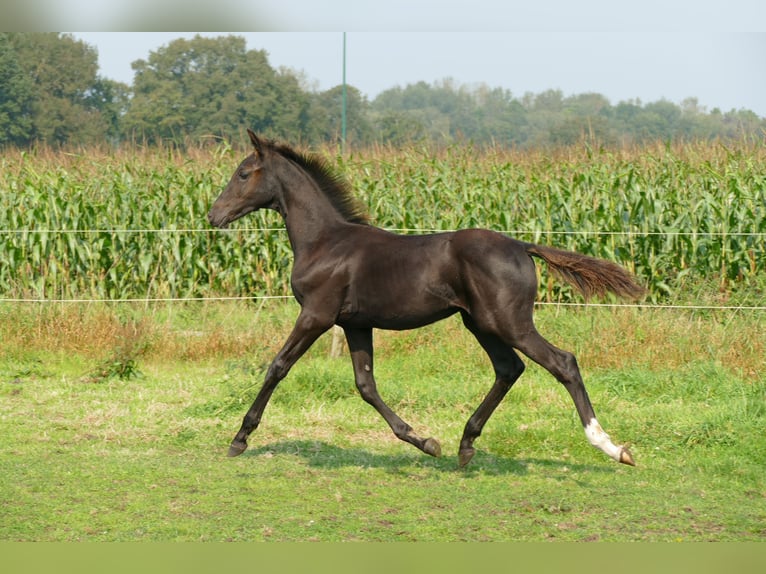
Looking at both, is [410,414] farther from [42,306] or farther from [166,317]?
[42,306]

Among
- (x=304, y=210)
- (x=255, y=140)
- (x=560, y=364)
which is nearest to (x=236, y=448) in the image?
(x=304, y=210)

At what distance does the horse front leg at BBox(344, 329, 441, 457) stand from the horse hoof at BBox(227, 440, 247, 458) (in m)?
0.94

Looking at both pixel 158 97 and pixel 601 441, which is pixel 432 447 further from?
pixel 158 97

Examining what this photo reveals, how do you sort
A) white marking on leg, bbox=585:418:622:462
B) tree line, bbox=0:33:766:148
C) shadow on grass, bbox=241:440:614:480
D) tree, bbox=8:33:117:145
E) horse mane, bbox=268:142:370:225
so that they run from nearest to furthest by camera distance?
white marking on leg, bbox=585:418:622:462 → shadow on grass, bbox=241:440:614:480 → horse mane, bbox=268:142:370:225 → tree line, bbox=0:33:766:148 → tree, bbox=8:33:117:145

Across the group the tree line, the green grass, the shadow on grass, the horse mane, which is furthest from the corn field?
the tree line

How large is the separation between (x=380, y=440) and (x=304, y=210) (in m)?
1.95

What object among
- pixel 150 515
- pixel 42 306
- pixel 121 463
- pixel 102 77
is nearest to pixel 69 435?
pixel 121 463

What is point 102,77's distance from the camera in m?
28.2

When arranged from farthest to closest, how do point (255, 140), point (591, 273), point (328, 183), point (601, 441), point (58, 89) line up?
point (58, 89) → point (328, 183) → point (255, 140) → point (591, 273) → point (601, 441)

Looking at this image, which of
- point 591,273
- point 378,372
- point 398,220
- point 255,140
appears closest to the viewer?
point 591,273

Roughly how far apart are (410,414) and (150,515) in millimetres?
3123

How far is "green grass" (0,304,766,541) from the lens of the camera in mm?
5191

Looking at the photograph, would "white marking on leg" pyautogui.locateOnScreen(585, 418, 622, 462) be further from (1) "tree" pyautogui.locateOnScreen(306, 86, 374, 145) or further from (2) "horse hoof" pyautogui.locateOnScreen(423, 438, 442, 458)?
(1) "tree" pyautogui.locateOnScreen(306, 86, 374, 145)

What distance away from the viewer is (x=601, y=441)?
5828mm
